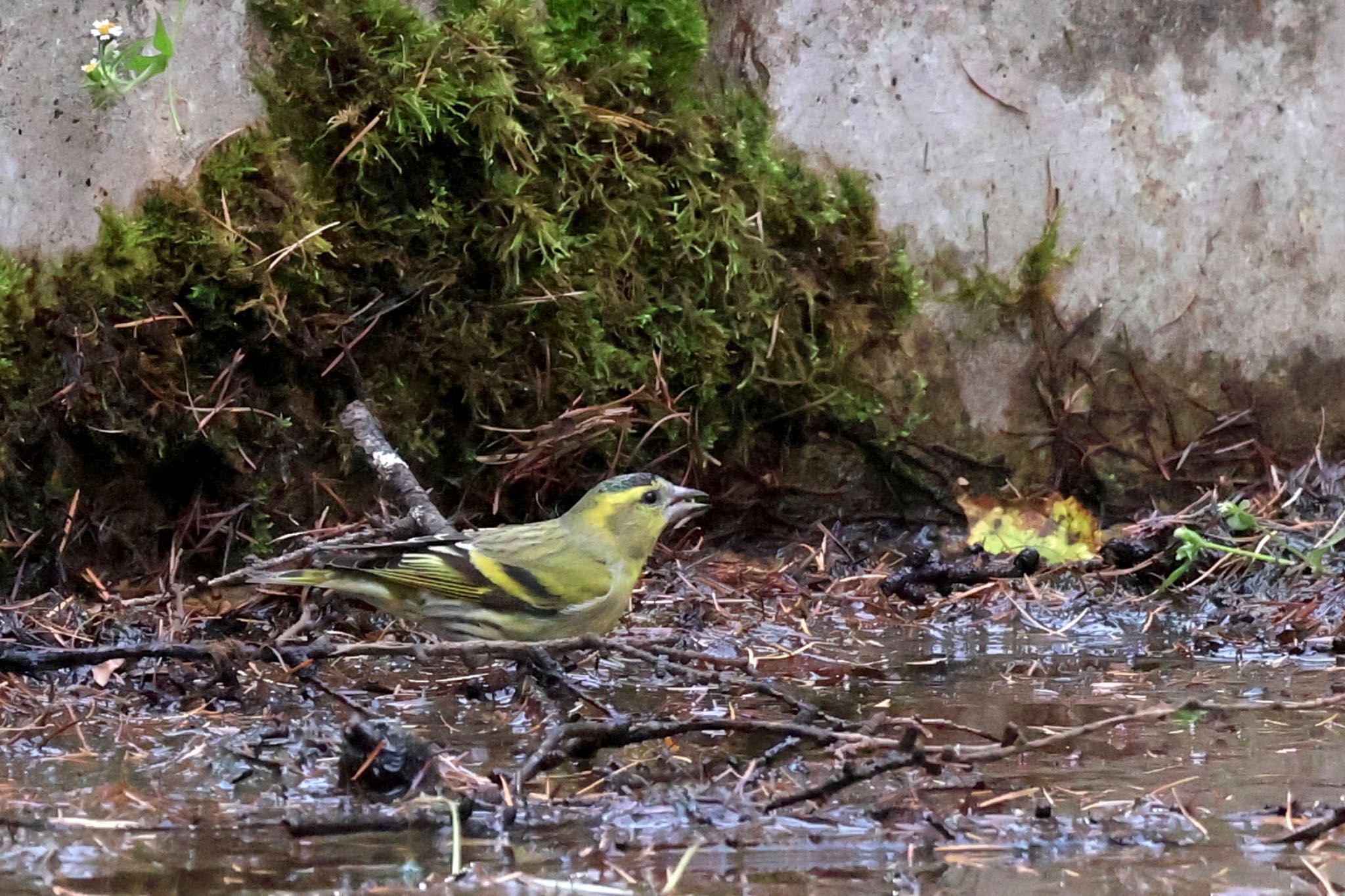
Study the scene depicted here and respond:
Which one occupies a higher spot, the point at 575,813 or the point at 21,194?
the point at 21,194

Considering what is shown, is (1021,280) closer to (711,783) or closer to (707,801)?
(711,783)

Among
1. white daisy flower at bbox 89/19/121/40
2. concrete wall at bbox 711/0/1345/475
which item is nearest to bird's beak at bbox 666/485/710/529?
concrete wall at bbox 711/0/1345/475

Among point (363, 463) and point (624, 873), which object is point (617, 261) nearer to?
point (363, 463)

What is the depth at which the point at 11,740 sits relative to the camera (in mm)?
3158

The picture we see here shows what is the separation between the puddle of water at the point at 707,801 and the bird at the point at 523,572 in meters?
0.29

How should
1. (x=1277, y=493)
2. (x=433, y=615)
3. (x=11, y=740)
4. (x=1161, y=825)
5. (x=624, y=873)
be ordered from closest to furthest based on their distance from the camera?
(x=624, y=873) < (x=1161, y=825) < (x=11, y=740) < (x=433, y=615) < (x=1277, y=493)

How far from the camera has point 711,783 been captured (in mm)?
2723

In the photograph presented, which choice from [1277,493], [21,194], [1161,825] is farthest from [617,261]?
[1161,825]

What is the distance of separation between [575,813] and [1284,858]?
1192mm

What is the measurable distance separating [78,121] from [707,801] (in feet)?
9.88

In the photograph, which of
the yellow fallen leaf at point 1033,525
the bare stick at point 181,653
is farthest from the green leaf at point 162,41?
the yellow fallen leaf at point 1033,525

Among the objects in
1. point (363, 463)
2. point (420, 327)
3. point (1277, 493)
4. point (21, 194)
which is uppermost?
point (21, 194)

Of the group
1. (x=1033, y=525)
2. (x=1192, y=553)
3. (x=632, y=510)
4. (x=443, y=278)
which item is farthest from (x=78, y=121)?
(x=1192, y=553)

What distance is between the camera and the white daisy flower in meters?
4.32
